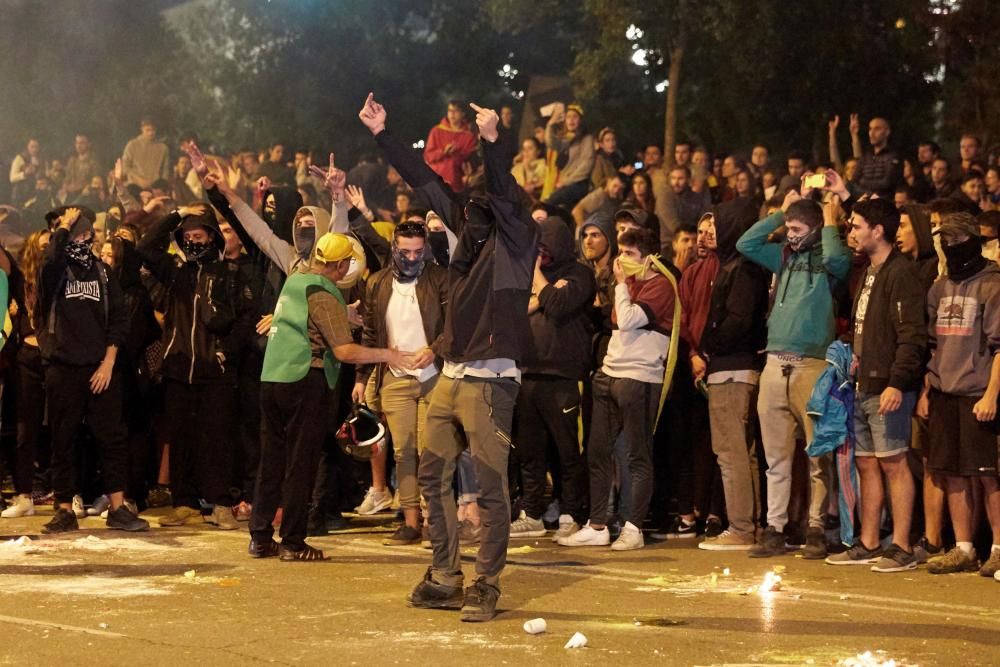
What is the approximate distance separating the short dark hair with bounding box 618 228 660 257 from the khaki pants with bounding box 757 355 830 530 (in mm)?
1228

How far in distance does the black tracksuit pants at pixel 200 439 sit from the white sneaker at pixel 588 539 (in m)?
2.77

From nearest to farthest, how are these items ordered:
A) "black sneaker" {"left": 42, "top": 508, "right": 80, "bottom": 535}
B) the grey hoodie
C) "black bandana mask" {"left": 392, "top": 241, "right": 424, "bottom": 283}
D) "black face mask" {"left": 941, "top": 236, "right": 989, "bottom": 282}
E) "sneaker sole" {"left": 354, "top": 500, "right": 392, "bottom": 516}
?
the grey hoodie → "black face mask" {"left": 941, "top": 236, "right": 989, "bottom": 282} → "black bandana mask" {"left": 392, "top": 241, "right": 424, "bottom": 283} → "black sneaker" {"left": 42, "top": 508, "right": 80, "bottom": 535} → "sneaker sole" {"left": 354, "top": 500, "right": 392, "bottom": 516}

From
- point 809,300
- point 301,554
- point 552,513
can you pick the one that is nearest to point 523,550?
point 552,513

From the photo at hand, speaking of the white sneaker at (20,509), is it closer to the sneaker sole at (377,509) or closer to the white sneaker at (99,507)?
the white sneaker at (99,507)

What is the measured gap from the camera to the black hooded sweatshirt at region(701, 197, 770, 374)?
11.7 metres

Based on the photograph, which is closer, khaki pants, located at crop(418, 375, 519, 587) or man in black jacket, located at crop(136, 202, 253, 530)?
khaki pants, located at crop(418, 375, 519, 587)

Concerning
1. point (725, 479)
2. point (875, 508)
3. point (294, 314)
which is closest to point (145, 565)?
point (294, 314)

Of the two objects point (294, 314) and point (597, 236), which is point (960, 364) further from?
point (294, 314)

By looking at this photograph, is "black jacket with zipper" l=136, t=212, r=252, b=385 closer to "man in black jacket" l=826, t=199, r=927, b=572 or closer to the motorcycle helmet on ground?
the motorcycle helmet on ground

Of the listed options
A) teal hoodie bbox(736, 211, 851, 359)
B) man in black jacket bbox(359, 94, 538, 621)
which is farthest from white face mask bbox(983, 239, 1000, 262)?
man in black jacket bbox(359, 94, 538, 621)

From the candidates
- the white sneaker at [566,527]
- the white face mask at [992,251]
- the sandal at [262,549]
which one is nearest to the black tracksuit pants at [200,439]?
the sandal at [262,549]

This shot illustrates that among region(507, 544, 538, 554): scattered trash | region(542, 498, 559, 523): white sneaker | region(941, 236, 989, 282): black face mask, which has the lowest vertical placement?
region(507, 544, 538, 554): scattered trash

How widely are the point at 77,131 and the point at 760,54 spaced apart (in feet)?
50.4

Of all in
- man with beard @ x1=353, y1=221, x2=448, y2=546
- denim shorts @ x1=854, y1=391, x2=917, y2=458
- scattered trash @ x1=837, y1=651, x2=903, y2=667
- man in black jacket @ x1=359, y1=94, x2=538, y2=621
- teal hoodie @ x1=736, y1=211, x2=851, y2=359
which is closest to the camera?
scattered trash @ x1=837, y1=651, x2=903, y2=667
